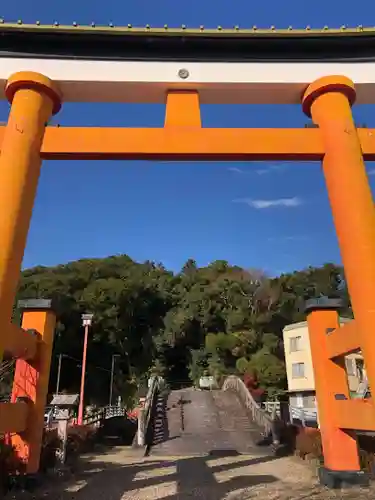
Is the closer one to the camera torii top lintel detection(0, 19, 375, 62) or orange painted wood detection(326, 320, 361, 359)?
torii top lintel detection(0, 19, 375, 62)

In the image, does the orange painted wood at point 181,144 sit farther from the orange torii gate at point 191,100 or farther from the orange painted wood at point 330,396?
the orange painted wood at point 330,396

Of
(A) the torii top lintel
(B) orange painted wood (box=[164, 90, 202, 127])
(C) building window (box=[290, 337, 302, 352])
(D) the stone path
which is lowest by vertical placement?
(D) the stone path

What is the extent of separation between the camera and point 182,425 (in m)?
15.8

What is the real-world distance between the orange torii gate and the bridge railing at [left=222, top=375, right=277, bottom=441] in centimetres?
796

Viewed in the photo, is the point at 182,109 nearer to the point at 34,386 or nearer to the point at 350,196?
the point at 350,196

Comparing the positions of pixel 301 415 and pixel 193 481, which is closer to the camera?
pixel 193 481

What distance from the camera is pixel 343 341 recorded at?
21.8 ft

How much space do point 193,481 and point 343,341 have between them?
12.9ft

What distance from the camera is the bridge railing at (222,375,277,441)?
45.1 ft

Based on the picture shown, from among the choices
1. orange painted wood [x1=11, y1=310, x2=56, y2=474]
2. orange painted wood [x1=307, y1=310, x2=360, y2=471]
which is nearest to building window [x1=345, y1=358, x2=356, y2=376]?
orange painted wood [x1=307, y1=310, x2=360, y2=471]

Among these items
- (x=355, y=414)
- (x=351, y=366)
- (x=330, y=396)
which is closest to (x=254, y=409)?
(x=351, y=366)

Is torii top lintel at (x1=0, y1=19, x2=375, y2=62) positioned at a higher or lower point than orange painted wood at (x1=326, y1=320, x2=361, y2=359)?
higher

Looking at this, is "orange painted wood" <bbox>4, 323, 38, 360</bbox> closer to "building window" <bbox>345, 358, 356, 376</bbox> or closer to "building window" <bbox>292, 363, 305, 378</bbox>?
"building window" <bbox>345, 358, 356, 376</bbox>

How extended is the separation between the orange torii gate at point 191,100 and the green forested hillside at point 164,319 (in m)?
25.3
